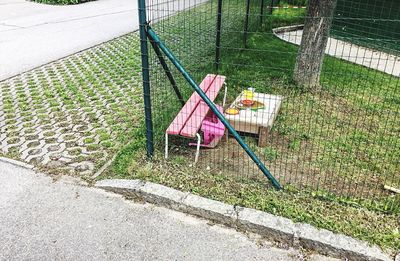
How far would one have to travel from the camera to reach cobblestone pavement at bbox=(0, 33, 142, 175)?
4340mm

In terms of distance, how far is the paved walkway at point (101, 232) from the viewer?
3.07 m

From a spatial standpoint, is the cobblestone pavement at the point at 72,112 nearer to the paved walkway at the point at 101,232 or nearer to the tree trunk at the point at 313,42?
the paved walkway at the point at 101,232

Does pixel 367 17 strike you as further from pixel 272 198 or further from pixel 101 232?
pixel 101 232

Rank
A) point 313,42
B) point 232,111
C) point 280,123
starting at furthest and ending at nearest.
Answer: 1. point 313,42
2. point 280,123
3. point 232,111

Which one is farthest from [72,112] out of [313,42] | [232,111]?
[313,42]

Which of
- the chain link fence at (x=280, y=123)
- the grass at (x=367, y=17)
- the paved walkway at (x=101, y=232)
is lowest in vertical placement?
the paved walkway at (x=101, y=232)

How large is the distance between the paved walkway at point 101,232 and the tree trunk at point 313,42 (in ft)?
11.2

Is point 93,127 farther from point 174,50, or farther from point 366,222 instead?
point 366,222

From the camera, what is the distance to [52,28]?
10.2 meters

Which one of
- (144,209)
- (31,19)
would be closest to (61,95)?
(144,209)

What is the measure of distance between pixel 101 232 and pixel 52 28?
8319 millimetres

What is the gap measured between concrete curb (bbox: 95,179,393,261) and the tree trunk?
319 cm

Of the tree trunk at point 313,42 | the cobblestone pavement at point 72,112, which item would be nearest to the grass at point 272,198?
the cobblestone pavement at point 72,112

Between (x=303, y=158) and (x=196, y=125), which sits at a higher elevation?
(x=196, y=125)
